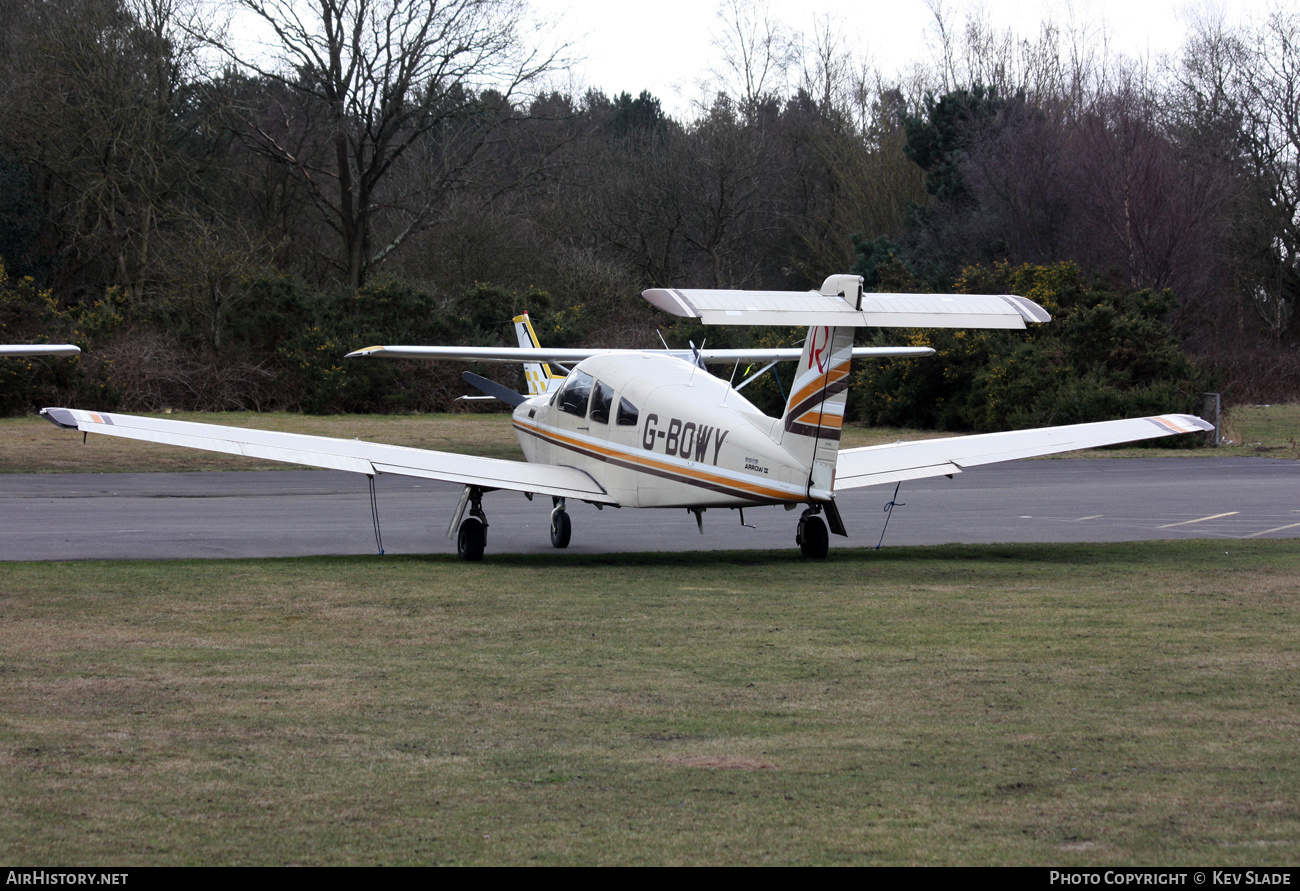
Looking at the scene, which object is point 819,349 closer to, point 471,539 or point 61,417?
point 471,539

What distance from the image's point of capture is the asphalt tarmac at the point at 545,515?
14.9 metres

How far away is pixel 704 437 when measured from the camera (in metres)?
12.8

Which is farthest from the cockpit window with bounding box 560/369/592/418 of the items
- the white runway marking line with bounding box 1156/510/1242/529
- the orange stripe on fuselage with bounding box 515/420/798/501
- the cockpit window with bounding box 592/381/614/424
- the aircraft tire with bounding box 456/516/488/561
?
the white runway marking line with bounding box 1156/510/1242/529

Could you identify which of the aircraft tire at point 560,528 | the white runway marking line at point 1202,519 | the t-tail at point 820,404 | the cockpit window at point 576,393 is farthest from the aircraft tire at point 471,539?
the white runway marking line at point 1202,519

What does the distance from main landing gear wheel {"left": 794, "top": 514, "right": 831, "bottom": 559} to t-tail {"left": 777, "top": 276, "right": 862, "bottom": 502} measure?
3.49 ft

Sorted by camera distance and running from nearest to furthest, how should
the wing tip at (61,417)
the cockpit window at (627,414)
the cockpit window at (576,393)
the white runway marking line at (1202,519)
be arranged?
the wing tip at (61,417) < the cockpit window at (627,414) < the cockpit window at (576,393) < the white runway marking line at (1202,519)

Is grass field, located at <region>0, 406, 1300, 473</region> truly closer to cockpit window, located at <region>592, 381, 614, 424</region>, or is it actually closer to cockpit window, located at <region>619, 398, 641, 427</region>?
cockpit window, located at <region>592, 381, 614, 424</region>

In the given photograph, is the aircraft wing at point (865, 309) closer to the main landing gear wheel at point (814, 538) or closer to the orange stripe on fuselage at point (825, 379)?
the orange stripe on fuselage at point (825, 379)

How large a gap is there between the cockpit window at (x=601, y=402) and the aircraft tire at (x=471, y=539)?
71.2 inches

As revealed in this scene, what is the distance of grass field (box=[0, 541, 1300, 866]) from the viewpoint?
4.53m

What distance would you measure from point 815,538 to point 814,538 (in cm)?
1

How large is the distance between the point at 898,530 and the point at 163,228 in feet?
119

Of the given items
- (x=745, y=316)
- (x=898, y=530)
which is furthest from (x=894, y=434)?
(x=745, y=316)
